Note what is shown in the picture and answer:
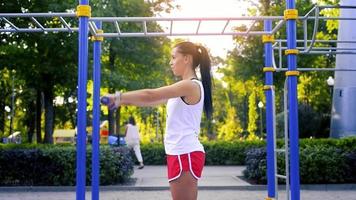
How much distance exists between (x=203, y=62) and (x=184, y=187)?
885 millimetres

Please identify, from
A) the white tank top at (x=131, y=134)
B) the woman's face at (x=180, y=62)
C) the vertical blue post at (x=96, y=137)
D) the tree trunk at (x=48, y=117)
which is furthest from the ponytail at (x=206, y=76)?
the tree trunk at (x=48, y=117)

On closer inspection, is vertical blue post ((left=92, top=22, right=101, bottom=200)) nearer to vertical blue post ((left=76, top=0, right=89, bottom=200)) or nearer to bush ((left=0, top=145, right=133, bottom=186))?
vertical blue post ((left=76, top=0, right=89, bottom=200))

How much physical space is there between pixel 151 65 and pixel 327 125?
11913mm

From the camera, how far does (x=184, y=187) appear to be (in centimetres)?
323

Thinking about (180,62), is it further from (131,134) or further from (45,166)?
(131,134)

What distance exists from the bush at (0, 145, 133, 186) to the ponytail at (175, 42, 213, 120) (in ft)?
27.8

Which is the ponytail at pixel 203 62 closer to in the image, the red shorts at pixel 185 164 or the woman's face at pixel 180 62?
the woman's face at pixel 180 62

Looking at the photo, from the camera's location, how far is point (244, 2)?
24562 millimetres

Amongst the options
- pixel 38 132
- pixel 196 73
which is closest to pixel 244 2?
pixel 38 132

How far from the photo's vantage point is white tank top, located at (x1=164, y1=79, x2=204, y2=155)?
10.8 feet

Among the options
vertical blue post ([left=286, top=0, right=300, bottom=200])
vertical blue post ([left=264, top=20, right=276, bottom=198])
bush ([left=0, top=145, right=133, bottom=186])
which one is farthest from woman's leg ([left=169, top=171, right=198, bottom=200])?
bush ([left=0, top=145, right=133, bottom=186])

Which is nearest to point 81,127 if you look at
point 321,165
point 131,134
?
point 321,165

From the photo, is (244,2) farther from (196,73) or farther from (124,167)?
(196,73)

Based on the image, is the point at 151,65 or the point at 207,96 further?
the point at 151,65
